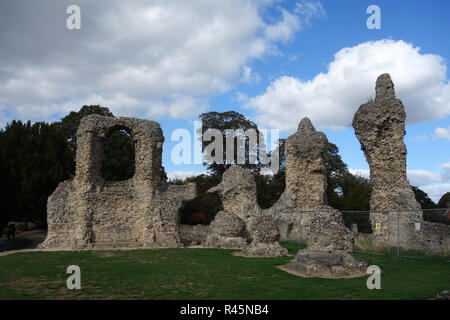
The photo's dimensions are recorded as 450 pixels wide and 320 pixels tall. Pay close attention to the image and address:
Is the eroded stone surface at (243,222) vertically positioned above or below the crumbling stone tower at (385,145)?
below

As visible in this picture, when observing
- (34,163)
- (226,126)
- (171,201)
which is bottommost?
(171,201)

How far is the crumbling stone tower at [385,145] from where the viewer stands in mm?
16750

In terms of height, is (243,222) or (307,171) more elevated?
(307,171)

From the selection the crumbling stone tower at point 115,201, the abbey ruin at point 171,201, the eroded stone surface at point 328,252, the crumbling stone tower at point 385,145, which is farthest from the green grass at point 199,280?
the crumbling stone tower at point 115,201

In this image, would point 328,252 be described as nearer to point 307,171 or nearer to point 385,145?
point 385,145

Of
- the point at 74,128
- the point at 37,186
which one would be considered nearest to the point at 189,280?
the point at 37,186

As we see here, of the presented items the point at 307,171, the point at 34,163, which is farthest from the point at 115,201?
the point at 307,171

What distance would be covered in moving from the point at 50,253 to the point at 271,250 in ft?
29.2

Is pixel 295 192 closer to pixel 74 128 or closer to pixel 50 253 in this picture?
pixel 50 253

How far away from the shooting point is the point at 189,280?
8.92 metres

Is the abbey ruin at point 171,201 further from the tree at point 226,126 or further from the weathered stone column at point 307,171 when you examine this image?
the tree at point 226,126

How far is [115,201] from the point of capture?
62.4 ft

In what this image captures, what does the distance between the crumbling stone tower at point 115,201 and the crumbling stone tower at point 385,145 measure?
917cm

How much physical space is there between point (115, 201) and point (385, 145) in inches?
535
